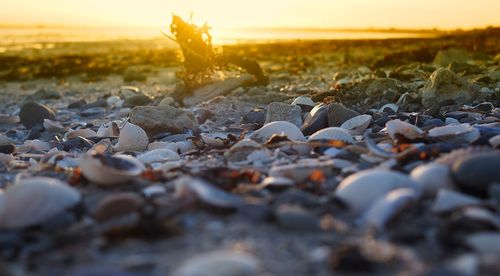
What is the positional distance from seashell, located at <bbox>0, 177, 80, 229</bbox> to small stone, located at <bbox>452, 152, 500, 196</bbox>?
5.09 ft

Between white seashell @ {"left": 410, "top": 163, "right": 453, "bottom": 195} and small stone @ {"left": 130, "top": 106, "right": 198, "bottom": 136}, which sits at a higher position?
white seashell @ {"left": 410, "top": 163, "right": 453, "bottom": 195}

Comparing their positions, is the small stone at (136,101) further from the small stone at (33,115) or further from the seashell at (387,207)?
the seashell at (387,207)

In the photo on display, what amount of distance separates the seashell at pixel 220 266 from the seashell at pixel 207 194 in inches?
18.0

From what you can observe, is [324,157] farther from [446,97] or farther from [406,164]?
[446,97]

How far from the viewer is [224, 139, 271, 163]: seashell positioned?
3.28 metres

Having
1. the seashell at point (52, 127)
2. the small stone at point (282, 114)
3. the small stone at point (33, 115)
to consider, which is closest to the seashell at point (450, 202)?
the small stone at point (282, 114)

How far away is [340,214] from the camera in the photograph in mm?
2184

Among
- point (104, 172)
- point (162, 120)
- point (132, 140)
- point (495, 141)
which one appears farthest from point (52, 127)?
point (495, 141)

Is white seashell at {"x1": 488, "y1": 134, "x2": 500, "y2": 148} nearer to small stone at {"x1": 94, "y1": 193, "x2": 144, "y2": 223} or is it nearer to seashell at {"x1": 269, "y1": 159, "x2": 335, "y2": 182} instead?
seashell at {"x1": 269, "y1": 159, "x2": 335, "y2": 182}

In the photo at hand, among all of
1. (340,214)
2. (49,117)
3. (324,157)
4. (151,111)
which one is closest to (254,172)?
(324,157)

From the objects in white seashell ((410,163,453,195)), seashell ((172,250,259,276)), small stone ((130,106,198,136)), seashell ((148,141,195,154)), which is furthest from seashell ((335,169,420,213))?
small stone ((130,106,198,136))

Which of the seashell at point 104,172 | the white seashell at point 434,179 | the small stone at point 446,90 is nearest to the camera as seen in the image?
the white seashell at point 434,179

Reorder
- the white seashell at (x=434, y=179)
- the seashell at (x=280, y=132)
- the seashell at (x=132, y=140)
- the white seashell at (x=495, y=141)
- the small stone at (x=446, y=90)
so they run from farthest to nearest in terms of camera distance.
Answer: the small stone at (x=446, y=90) → the seashell at (x=132, y=140) → the seashell at (x=280, y=132) → the white seashell at (x=495, y=141) → the white seashell at (x=434, y=179)

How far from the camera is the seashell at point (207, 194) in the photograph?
219 cm
